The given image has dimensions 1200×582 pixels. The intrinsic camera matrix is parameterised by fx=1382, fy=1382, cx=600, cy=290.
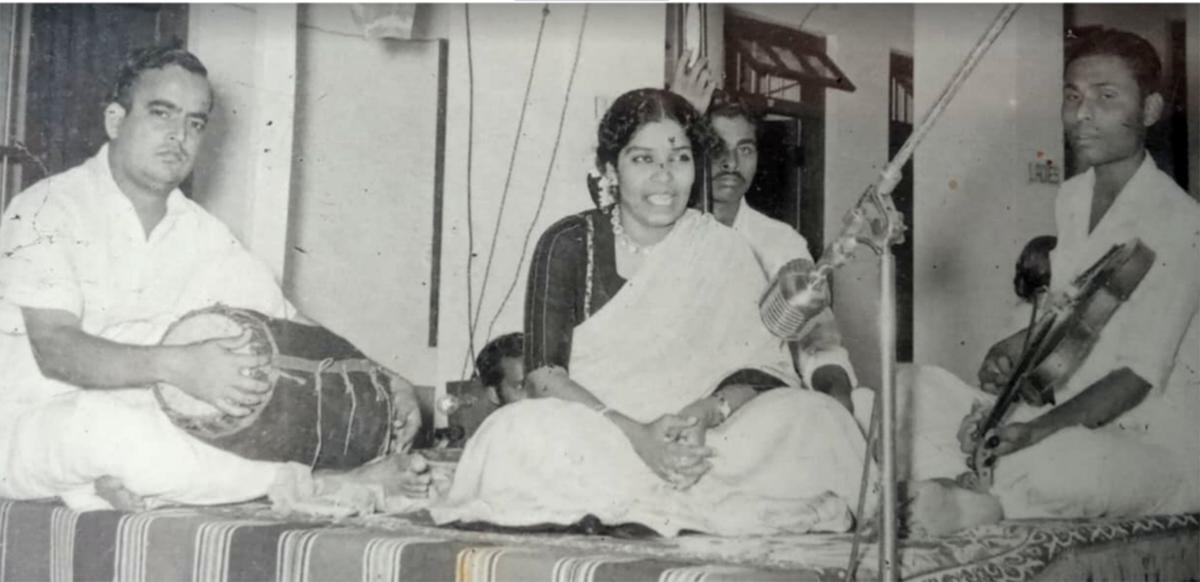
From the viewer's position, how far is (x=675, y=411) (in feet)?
8.91

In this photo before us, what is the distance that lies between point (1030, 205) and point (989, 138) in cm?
15

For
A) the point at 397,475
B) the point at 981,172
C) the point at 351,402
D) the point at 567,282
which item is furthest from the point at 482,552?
the point at 981,172

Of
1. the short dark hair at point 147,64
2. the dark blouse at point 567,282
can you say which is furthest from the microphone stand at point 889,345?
the short dark hair at point 147,64

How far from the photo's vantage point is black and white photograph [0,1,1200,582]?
266cm

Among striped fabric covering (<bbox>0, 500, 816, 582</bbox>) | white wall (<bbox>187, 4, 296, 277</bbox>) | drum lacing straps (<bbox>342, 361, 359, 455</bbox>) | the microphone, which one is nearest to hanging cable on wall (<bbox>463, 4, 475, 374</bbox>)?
drum lacing straps (<bbox>342, 361, 359, 455</bbox>)

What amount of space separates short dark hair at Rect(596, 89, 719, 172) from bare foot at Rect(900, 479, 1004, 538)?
0.79m

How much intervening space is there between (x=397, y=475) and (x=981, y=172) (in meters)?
1.32

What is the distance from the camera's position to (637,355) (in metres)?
2.75

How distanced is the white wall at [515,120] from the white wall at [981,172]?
0.57 meters

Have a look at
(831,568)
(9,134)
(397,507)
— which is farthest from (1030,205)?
(9,134)

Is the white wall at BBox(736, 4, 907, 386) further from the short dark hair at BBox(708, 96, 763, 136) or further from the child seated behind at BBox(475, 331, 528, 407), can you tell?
the child seated behind at BBox(475, 331, 528, 407)

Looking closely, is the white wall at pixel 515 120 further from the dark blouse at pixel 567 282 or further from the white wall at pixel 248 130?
the white wall at pixel 248 130

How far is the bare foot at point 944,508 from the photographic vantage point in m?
2.63

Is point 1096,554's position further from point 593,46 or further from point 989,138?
point 593,46
